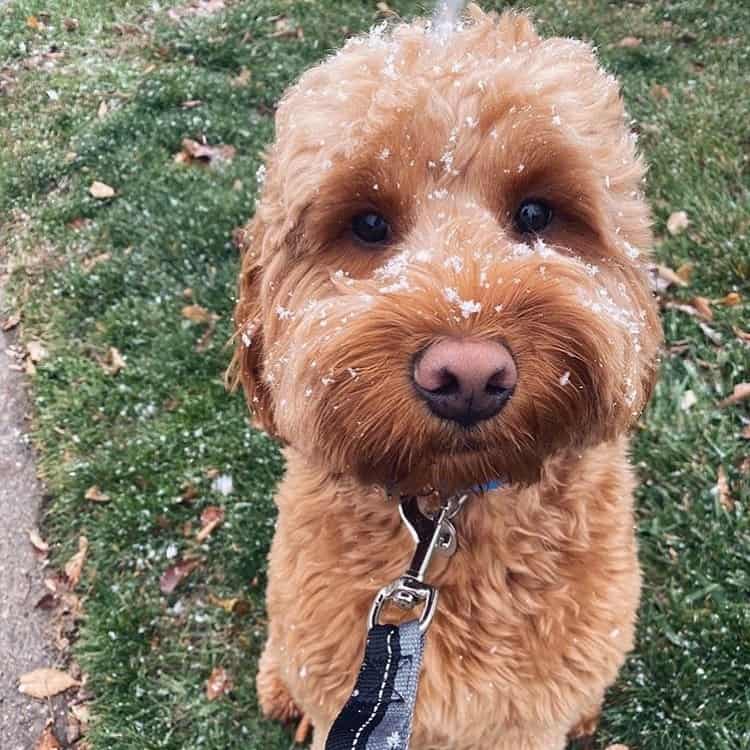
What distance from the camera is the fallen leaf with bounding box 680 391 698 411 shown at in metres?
3.80

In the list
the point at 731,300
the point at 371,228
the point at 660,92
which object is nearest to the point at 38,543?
the point at 371,228

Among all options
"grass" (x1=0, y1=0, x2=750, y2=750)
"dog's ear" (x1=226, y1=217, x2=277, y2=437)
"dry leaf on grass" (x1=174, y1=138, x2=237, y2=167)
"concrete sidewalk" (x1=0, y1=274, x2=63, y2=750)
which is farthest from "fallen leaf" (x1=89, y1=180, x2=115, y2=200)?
"dog's ear" (x1=226, y1=217, x2=277, y2=437)

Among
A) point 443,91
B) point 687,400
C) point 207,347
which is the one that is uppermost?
point 443,91

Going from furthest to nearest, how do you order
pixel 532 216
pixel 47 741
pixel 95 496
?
1. pixel 95 496
2. pixel 47 741
3. pixel 532 216

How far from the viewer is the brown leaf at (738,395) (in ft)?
12.3

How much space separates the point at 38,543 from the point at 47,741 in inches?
35.0

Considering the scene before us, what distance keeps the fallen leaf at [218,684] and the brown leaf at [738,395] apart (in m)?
2.60

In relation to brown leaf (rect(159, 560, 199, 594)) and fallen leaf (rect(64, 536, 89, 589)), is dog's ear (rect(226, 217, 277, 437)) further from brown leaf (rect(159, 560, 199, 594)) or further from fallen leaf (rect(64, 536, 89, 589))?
fallen leaf (rect(64, 536, 89, 589))

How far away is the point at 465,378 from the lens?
1.44 metres

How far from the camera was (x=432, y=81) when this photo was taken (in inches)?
71.6

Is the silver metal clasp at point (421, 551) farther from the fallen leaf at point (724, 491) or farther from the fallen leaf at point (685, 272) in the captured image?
the fallen leaf at point (685, 272)

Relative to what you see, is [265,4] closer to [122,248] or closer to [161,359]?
[122,248]

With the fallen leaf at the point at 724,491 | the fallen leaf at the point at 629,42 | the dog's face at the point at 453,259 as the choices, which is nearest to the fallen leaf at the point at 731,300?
the fallen leaf at the point at 724,491

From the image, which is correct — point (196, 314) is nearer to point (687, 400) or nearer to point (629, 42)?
point (687, 400)
